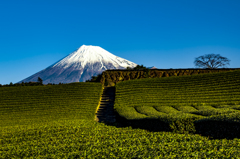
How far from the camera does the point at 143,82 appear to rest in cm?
3378

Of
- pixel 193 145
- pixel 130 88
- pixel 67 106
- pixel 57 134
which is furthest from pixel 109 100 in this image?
pixel 193 145

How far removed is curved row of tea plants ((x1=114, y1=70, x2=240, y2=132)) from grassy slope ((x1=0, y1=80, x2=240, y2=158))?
4.95m

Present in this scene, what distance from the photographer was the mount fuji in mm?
179750

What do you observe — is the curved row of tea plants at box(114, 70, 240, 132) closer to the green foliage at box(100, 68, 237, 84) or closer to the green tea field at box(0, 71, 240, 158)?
the green tea field at box(0, 71, 240, 158)

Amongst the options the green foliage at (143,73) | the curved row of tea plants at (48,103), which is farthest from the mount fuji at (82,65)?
the curved row of tea plants at (48,103)

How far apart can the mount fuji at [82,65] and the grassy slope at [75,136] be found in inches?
5783

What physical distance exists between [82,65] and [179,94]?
170 metres

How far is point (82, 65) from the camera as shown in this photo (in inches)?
7564

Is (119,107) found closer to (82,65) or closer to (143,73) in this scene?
(143,73)

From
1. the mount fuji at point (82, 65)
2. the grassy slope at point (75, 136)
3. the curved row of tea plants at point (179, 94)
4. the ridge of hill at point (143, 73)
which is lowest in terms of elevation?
the grassy slope at point (75, 136)

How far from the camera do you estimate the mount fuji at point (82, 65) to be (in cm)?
17975

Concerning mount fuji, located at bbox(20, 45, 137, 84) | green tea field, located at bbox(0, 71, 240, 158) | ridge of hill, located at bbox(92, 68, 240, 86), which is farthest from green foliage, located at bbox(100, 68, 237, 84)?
mount fuji, located at bbox(20, 45, 137, 84)

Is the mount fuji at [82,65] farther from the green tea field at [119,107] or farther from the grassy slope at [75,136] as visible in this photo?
the grassy slope at [75,136]

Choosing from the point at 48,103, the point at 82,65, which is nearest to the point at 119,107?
the point at 48,103
